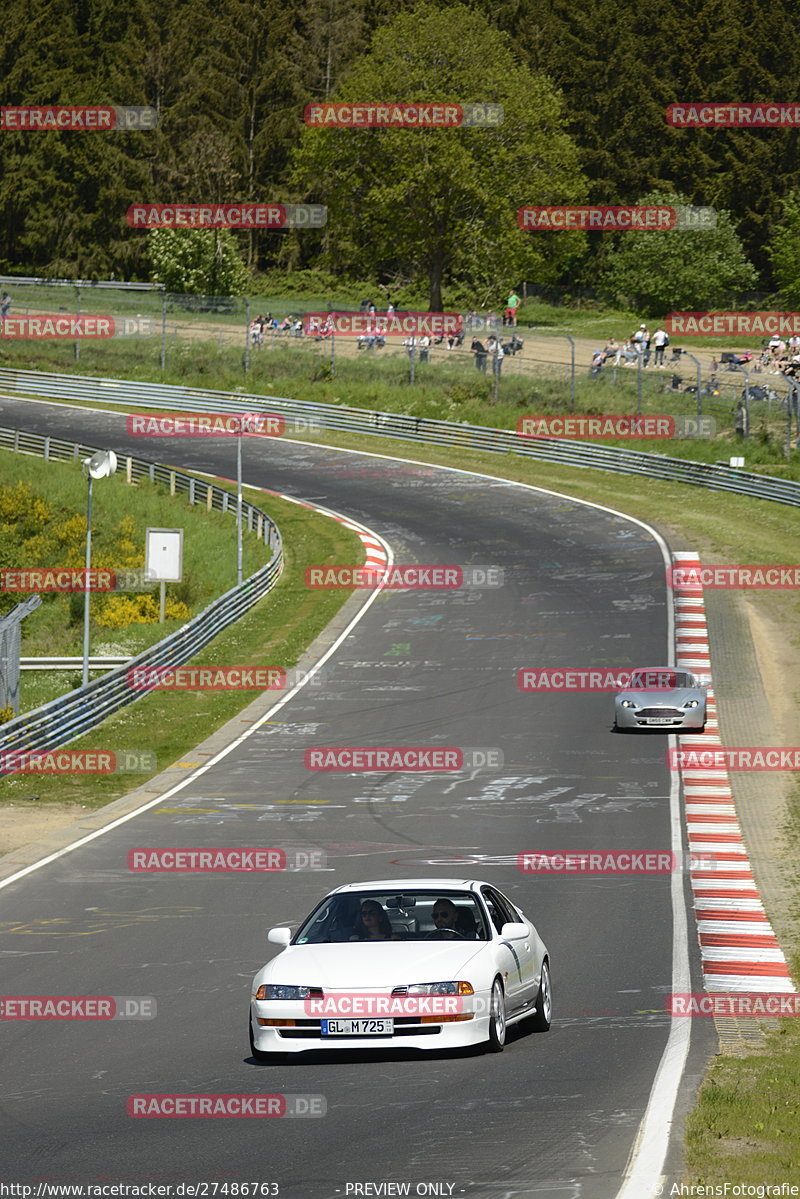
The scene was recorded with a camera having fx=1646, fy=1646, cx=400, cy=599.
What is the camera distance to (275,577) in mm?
51062

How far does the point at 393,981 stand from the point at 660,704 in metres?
20.5

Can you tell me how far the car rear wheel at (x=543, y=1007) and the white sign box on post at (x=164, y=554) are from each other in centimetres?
3170

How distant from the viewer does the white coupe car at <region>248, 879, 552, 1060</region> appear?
37.0 feet

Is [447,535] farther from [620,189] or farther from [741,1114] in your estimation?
[620,189]

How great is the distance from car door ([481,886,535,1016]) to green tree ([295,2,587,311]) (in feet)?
260

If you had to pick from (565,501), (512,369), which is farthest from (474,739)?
(512,369)

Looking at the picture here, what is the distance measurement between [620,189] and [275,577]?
73.0 m

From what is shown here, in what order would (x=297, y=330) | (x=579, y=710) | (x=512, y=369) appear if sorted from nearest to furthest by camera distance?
(x=579, y=710), (x=512, y=369), (x=297, y=330)

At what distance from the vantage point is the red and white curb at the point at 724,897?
15.3 meters
